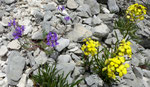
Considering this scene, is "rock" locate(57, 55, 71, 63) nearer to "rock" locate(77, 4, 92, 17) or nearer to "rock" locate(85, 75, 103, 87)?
"rock" locate(85, 75, 103, 87)

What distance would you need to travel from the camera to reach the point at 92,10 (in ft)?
17.9

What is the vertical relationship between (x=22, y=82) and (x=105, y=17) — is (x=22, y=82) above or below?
below

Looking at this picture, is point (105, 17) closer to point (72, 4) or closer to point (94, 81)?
point (72, 4)

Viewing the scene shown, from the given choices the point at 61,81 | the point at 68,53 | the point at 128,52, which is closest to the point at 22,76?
the point at 61,81

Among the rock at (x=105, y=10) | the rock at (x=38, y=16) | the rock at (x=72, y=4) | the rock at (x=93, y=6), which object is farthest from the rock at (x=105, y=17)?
the rock at (x=38, y=16)

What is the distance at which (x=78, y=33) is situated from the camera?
4215mm

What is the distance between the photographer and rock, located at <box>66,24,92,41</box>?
13.5ft

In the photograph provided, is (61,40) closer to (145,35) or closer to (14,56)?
(14,56)

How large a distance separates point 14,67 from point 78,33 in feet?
6.68

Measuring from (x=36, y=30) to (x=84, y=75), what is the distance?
190 centimetres

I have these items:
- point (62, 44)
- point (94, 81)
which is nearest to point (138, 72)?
point (94, 81)

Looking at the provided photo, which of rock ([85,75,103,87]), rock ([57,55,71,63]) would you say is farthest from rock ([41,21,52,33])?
rock ([85,75,103,87])

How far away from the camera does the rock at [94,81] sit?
10.6 ft

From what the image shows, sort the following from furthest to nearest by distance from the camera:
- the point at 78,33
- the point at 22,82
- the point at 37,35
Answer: the point at 78,33 < the point at 37,35 < the point at 22,82
